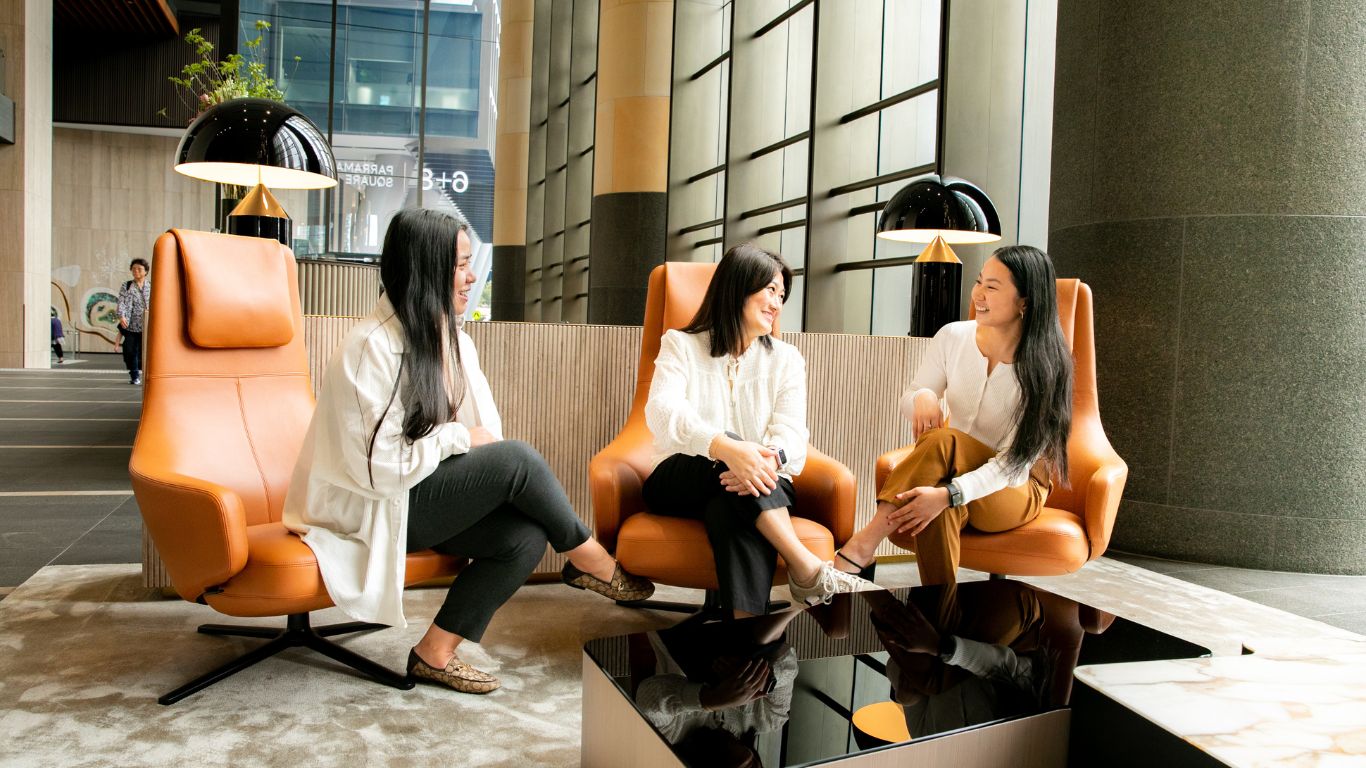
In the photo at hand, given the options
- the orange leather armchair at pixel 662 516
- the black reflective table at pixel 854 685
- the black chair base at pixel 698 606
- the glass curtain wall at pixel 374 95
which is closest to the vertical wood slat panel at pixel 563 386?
the orange leather armchair at pixel 662 516

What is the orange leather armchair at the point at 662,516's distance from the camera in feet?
8.20

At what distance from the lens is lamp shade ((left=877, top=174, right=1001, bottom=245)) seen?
3781mm

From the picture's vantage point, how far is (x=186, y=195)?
16.9 meters

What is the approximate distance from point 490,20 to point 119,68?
6.45 meters

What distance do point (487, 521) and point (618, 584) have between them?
0.41m

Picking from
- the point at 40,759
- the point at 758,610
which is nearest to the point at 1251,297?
the point at 758,610

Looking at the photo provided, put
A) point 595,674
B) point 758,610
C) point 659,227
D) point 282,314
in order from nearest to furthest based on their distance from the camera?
point 595,674, point 758,610, point 282,314, point 659,227

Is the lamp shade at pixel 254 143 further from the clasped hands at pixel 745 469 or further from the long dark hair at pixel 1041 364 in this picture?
the long dark hair at pixel 1041 364

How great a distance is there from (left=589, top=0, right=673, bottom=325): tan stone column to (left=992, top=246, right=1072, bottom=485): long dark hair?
6730 millimetres

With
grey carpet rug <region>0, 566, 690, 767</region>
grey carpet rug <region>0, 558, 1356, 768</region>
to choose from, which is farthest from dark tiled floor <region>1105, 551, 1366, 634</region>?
grey carpet rug <region>0, 566, 690, 767</region>

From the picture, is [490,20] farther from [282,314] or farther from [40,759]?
[40,759]

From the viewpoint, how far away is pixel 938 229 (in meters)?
3.77

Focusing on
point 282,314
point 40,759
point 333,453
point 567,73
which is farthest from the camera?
point 567,73

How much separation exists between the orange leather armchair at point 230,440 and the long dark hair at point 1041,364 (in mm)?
1659
